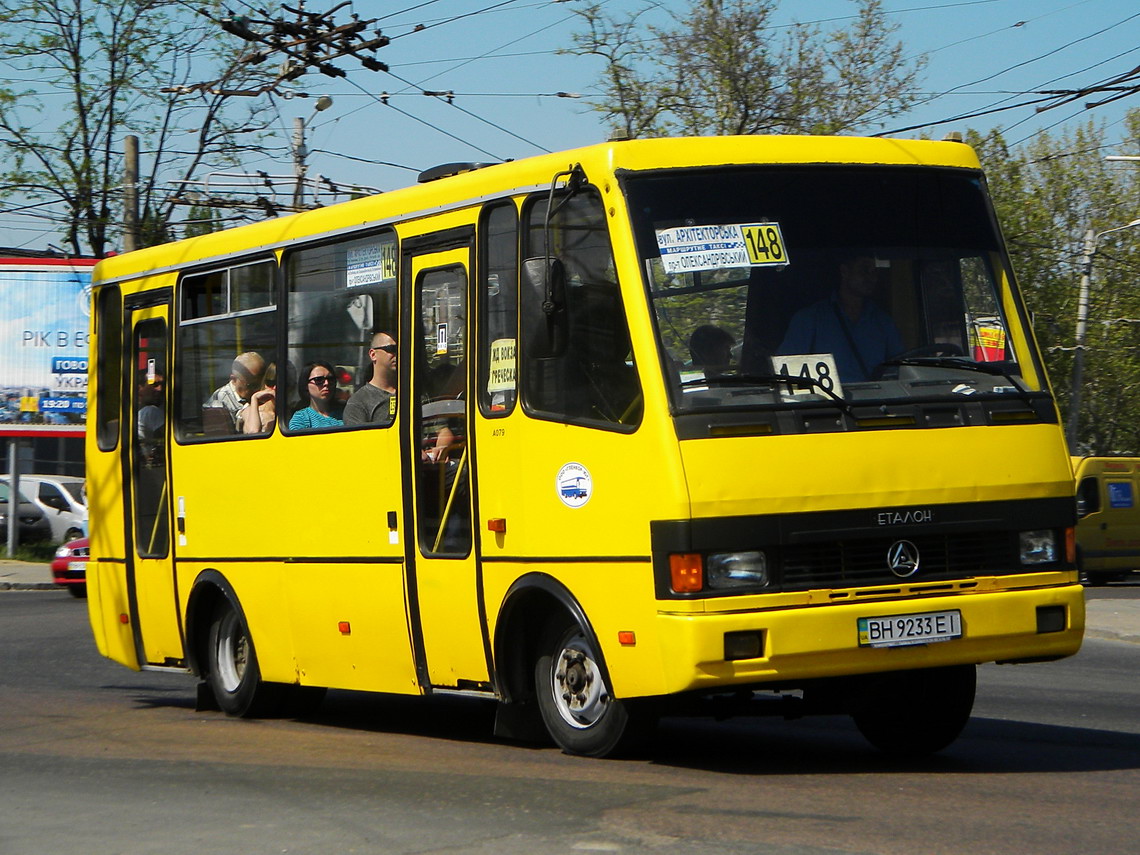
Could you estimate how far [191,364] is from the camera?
12.3 m

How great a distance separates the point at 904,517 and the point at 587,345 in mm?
1643

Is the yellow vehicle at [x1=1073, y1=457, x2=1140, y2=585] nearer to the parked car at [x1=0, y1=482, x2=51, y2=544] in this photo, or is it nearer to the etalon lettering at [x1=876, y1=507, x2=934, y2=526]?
the parked car at [x1=0, y1=482, x2=51, y2=544]

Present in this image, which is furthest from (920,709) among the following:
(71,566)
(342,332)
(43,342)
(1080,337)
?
(43,342)

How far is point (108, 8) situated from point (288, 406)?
105 feet

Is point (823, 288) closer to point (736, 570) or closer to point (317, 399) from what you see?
point (736, 570)

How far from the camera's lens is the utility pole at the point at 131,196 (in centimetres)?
2855

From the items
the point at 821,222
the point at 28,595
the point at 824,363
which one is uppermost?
the point at 821,222

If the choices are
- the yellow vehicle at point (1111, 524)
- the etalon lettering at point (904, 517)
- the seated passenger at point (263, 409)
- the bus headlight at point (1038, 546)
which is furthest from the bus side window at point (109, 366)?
the yellow vehicle at point (1111, 524)

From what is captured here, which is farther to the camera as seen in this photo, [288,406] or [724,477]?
[288,406]

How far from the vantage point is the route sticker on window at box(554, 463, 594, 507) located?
26.7 feet

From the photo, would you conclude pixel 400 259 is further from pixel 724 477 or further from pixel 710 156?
pixel 724 477

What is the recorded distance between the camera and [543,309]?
324 inches

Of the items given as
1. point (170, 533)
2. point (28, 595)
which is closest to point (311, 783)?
point (170, 533)

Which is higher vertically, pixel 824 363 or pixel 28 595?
pixel 824 363
